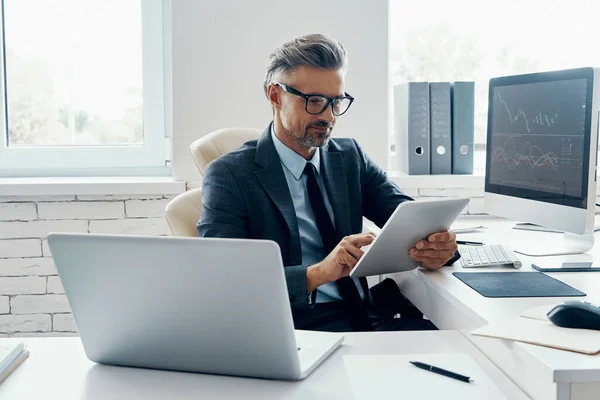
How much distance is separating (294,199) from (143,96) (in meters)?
1.08

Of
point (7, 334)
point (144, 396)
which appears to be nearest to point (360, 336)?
point (144, 396)

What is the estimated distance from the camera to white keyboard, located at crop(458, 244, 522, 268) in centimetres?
170

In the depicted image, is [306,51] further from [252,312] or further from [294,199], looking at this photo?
[252,312]

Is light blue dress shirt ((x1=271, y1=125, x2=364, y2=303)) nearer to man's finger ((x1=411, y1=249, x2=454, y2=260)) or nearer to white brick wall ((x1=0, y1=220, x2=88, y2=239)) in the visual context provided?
man's finger ((x1=411, y1=249, x2=454, y2=260))

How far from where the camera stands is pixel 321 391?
99cm

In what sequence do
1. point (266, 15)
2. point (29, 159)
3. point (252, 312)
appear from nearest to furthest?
point (252, 312) → point (266, 15) → point (29, 159)

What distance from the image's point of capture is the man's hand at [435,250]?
163 cm

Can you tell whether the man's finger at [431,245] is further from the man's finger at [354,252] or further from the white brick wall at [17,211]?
the white brick wall at [17,211]

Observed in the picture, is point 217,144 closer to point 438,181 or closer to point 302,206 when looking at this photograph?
point 302,206

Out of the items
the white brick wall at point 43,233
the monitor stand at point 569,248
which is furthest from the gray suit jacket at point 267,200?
the white brick wall at point 43,233

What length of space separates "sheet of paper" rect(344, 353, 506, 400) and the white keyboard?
1.94ft

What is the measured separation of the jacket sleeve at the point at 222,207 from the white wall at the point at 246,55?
74 centimetres

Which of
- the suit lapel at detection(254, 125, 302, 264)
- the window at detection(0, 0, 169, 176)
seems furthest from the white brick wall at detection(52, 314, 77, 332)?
the suit lapel at detection(254, 125, 302, 264)

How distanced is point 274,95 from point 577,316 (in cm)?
110
